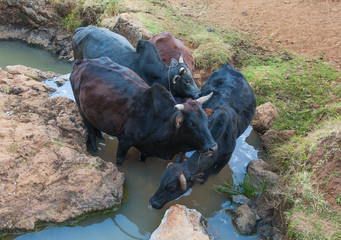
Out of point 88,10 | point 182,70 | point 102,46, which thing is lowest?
point 88,10

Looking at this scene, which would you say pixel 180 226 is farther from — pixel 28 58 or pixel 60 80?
pixel 28 58

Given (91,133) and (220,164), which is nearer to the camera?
(220,164)

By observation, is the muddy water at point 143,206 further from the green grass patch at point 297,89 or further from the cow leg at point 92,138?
the green grass patch at point 297,89

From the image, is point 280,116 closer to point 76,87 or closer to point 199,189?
point 199,189

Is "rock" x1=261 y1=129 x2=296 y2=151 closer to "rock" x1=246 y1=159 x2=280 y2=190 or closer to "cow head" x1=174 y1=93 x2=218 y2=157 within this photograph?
"rock" x1=246 y1=159 x2=280 y2=190

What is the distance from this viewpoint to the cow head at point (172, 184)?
13.6 ft

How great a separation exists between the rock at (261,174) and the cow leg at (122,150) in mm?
1991

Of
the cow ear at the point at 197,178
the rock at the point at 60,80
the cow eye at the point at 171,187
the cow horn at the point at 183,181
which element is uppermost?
the cow horn at the point at 183,181

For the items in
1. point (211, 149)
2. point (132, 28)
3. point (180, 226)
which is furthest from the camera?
point (132, 28)

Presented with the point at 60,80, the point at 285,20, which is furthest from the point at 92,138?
the point at 285,20

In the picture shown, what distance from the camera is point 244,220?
4293mm

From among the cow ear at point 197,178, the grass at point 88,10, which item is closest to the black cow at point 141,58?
the cow ear at point 197,178

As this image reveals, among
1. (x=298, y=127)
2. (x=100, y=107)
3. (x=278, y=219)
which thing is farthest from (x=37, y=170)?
(x=298, y=127)

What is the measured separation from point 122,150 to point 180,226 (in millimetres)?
1683
